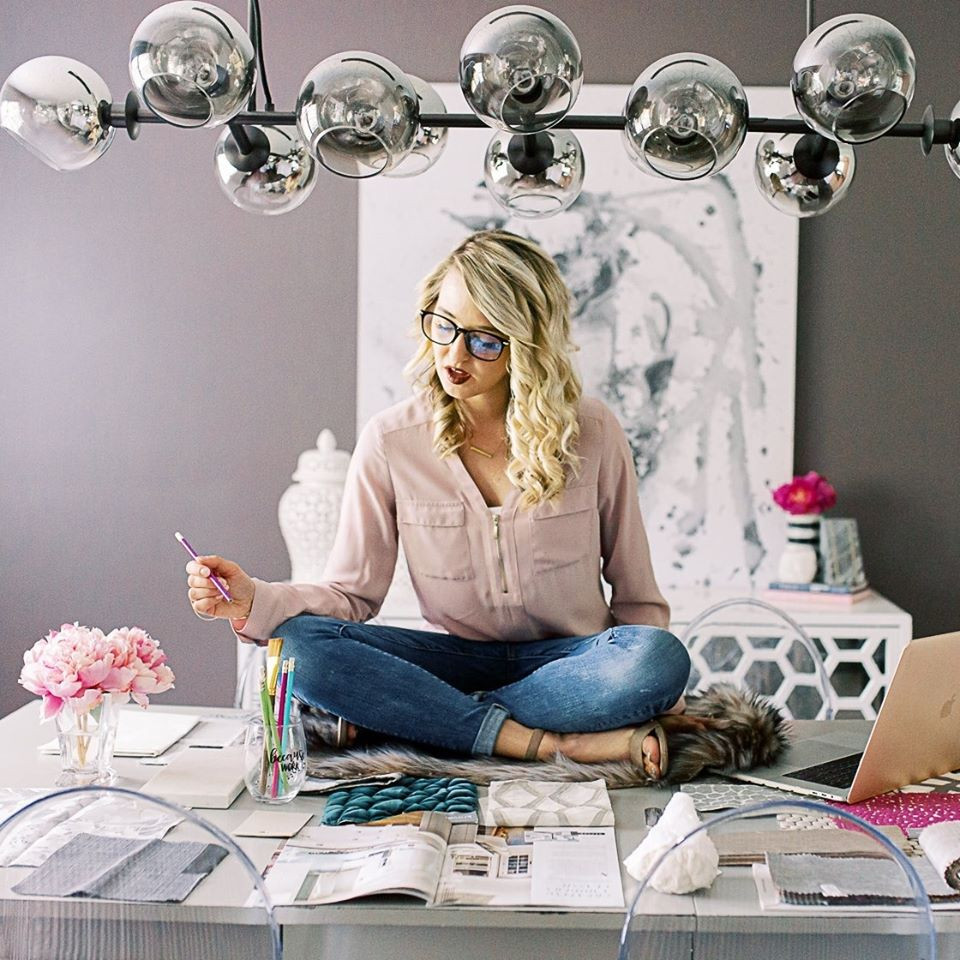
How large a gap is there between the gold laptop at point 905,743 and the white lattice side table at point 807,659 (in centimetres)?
115

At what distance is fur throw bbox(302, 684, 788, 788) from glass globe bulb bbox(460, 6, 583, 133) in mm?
968

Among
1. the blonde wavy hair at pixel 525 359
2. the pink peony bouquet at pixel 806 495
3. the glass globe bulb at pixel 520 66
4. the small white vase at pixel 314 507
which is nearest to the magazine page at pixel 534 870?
the blonde wavy hair at pixel 525 359

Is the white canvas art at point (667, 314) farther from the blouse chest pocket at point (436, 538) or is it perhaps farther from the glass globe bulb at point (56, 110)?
the glass globe bulb at point (56, 110)

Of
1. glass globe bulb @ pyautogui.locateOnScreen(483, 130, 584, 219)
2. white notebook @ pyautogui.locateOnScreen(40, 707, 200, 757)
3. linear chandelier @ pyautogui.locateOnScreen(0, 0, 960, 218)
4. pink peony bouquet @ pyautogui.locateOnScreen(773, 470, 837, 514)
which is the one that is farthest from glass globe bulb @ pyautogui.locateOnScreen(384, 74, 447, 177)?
pink peony bouquet @ pyautogui.locateOnScreen(773, 470, 837, 514)

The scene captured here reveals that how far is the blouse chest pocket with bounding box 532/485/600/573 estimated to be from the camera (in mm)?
2391

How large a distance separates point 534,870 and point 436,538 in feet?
3.14

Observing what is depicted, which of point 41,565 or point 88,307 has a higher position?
point 88,307

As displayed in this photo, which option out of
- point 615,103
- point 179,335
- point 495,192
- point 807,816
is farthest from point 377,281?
point 807,816

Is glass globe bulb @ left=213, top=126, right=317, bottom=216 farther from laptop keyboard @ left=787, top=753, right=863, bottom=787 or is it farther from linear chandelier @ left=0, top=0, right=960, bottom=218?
laptop keyboard @ left=787, top=753, right=863, bottom=787

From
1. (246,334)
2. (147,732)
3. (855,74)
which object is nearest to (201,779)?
(147,732)

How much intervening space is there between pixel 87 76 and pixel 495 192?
2.28ft

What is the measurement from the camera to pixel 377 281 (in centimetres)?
360

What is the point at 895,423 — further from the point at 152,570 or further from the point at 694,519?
the point at 152,570

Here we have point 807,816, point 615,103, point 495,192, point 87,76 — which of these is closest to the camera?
point 807,816
